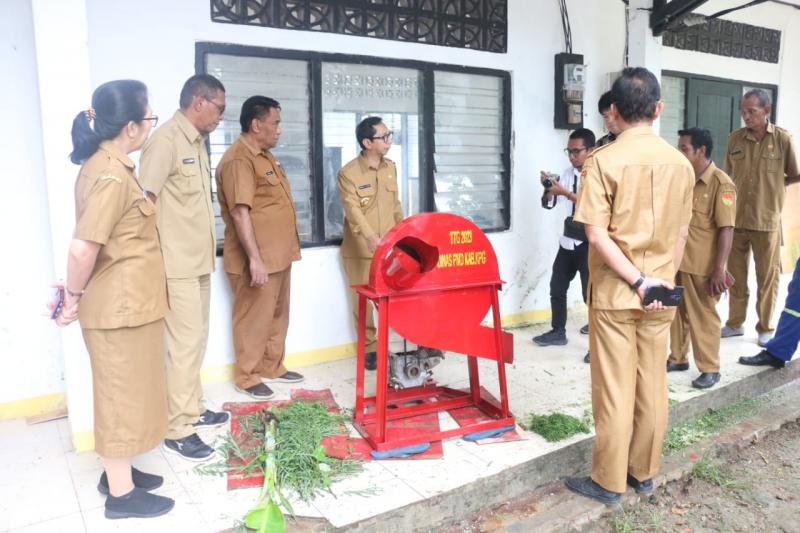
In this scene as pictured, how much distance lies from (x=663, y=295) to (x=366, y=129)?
2378mm

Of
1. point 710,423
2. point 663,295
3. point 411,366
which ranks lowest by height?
point 710,423

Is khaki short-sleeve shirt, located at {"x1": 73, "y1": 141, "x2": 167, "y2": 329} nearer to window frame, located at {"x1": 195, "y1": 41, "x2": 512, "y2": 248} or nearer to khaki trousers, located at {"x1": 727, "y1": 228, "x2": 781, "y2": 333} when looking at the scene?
window frame, located at {"x1": 195, "y1": 41, "x2": 512, "y2": 248}

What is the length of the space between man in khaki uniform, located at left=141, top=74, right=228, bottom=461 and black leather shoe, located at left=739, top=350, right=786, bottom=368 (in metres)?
3.69

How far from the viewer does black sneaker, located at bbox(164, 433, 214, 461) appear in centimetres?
307

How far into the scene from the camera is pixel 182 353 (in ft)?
10.6

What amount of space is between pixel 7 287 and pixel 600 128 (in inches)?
196

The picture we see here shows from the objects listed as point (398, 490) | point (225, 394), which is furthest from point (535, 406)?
point (225, 394)

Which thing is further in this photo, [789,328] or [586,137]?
[586,137]

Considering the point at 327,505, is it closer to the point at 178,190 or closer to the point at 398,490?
the point at 398,490

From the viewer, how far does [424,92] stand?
4949 mm

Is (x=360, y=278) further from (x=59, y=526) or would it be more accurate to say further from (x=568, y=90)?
(x=568, y=90)

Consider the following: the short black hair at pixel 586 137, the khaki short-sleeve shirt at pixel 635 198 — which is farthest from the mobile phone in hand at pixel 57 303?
the short black hair at pixel 586 137

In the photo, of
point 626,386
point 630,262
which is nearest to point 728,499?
point 626,386

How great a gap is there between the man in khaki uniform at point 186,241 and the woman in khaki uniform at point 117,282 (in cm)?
57
